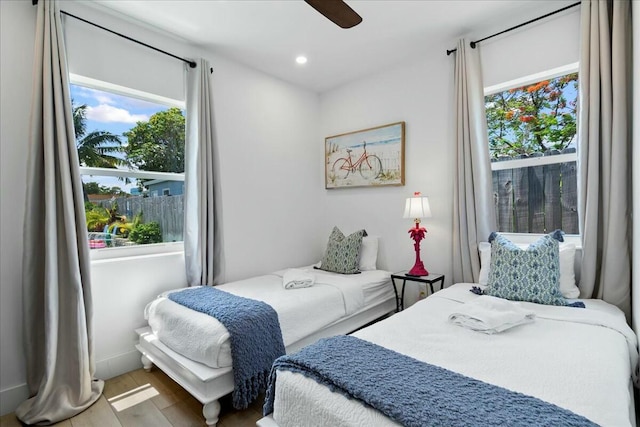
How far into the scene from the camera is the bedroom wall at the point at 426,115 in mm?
2553

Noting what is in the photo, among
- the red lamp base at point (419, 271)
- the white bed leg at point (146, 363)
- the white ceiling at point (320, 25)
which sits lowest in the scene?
the white bed leg at point (146, 363)

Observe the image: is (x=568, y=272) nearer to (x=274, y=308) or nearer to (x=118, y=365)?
(x=274, y=308)

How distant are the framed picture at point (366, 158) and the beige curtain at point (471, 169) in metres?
0.66

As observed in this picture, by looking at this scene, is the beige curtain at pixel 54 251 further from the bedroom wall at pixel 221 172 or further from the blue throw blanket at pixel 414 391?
the blue throw blanket at pixel 414 391

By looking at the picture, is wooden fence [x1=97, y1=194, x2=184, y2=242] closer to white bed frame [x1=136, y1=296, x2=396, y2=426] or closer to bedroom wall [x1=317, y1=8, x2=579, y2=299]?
white bed frame [x1=136, y1=296, x2=396, y2=426]

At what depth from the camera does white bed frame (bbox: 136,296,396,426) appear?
6.09ft

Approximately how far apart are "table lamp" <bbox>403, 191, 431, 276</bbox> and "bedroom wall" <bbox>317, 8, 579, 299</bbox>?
0.72 ft

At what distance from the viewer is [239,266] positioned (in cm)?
327

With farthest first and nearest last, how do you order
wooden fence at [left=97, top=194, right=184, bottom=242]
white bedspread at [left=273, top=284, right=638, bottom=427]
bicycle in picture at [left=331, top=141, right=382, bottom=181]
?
bicycle in picture at [left=331, top=141, right=382, bottom=181], wooden fence at [left=97, top=194, right=184, bottom=242], white bedspread at [left=273, top=284, right=638, bottom=427]

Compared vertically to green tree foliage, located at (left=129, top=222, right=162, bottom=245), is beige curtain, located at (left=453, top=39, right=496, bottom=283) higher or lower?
higher

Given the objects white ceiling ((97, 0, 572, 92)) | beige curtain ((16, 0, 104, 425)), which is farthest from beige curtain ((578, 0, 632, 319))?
beige curtain ((16, 0, 104, 425))

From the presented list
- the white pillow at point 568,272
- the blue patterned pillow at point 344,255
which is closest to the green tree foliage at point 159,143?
the blue patterned pillow at point 344,255

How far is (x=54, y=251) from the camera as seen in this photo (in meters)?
2.05

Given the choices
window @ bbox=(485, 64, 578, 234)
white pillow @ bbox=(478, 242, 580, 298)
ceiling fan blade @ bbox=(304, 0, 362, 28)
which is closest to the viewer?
ceiling fan blade @ bbox=(304, 0, 362, 28)
